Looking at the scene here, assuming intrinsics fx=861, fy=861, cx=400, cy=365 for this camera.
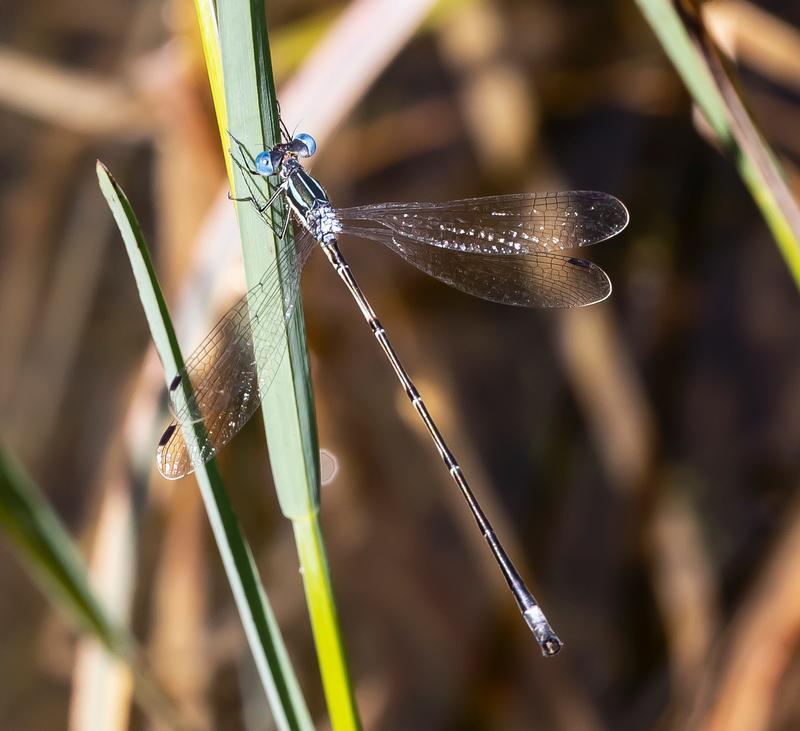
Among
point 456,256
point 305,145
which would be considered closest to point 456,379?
point 456,256

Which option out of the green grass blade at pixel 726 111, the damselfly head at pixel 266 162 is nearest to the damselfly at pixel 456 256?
the damselfly head at pixel 266 162

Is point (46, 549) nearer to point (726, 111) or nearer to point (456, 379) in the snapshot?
point (726, 111)

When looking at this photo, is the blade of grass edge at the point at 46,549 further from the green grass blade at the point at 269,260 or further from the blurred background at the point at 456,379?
the blurred background at the point at 456,379

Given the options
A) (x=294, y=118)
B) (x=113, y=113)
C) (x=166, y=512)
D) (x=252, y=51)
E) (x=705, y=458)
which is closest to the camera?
(x=252, y=51)

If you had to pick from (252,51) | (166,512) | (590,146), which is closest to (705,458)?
(590,146)

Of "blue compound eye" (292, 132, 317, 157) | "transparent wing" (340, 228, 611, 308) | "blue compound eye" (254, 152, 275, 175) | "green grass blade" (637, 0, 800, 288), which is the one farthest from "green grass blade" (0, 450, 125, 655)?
"transparent wing" (340, 228, 611, 308)

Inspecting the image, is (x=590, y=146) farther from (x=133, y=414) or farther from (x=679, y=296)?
(x=133, y=414)
